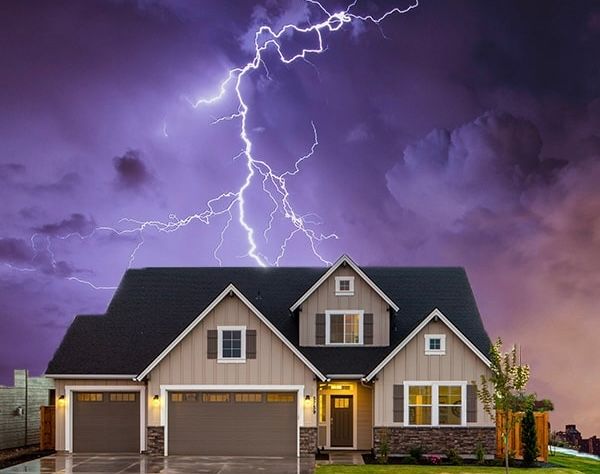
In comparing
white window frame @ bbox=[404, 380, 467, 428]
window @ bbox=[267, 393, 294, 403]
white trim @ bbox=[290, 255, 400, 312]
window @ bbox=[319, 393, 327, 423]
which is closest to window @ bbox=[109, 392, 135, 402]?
window @ bbox=[267, 393, 294, 403]

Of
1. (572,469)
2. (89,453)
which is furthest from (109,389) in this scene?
(572,469)

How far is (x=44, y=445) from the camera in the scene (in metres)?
30.3

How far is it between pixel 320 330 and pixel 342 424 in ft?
11.6

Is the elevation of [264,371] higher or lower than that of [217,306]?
lower

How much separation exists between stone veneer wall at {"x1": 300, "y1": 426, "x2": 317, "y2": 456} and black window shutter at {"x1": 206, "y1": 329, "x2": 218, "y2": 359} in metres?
4.08

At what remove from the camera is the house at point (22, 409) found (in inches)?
1208

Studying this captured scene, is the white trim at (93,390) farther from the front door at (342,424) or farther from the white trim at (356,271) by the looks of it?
the front door at (342,424)

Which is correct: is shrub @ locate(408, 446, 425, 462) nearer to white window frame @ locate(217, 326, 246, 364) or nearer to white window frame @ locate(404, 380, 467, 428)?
white window frame @ locate(404, 380, 467, 428)

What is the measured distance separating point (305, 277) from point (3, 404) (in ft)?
42.4

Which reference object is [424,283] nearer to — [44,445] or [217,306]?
[217,306]

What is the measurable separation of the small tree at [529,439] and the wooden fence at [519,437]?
486mm

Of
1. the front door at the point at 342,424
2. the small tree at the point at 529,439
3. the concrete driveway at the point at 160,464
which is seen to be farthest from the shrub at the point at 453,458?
the concrete driveway at the point at 160,464

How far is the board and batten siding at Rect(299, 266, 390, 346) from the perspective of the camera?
30.9 meters

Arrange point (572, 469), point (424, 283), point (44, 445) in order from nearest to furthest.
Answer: point (572, 469)
point (44, 445)
point (424, 283)
